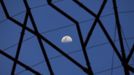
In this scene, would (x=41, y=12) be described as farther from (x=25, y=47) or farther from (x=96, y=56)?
(x=96, y=56)

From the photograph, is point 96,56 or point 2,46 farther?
point 96,56

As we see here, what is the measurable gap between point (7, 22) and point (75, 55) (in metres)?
7.01

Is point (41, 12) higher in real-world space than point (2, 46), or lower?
higher

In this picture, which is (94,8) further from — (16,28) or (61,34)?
(16,28)

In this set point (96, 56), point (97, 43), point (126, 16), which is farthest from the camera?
point (96, 56)

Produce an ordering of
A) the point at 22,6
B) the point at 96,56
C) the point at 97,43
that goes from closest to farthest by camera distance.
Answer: the point at 22,6 < the point at 97,43 < the point at 96,56

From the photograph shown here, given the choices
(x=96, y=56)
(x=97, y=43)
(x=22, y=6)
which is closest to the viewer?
(x=22, y=6)

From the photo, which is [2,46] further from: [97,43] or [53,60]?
[97,43]

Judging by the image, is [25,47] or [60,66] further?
[60,66]

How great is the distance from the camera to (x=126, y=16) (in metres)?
30.8

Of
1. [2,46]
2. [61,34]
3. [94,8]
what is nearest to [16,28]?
[2,46]

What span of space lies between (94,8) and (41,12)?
4.32 m

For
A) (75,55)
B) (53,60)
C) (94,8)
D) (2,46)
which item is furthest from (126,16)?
(2,46)

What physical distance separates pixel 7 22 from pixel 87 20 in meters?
6.21
